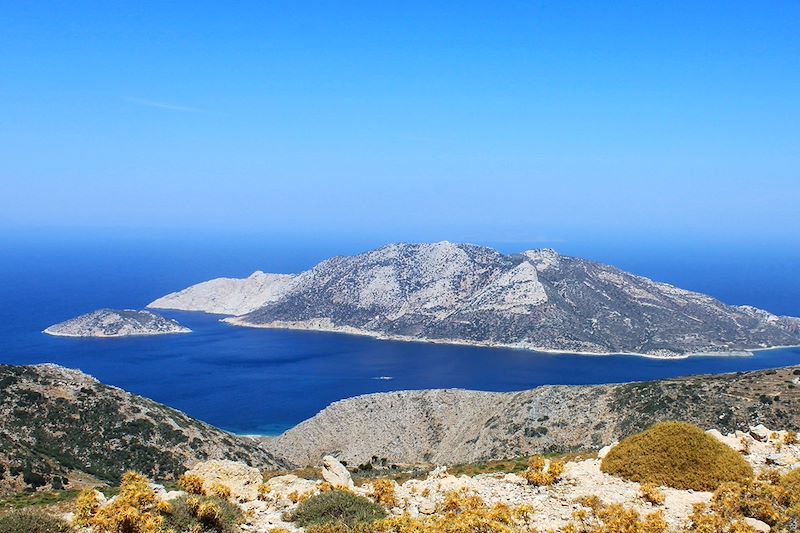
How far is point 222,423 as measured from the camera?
3607 inches

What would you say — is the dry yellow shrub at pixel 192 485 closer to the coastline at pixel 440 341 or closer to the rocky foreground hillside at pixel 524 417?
the rocky foreground hillside at pixel 524 417

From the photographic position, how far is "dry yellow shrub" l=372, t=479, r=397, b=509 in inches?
535

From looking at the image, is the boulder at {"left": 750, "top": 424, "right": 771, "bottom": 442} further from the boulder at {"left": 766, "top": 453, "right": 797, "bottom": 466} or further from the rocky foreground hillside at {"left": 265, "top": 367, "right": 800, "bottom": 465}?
the rocky foreground hillside at {"left": 265, "top": 367, "right": 800, "bottom": 465}

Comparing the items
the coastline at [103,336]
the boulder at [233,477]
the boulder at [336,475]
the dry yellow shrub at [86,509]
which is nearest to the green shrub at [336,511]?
the boulder at [336,475]

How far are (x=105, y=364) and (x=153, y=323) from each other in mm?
42319

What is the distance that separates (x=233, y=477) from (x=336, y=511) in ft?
11.9

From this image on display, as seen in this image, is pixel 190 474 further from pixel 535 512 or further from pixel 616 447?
pixel 616 447

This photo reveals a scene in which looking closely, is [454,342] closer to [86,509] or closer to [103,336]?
[103,336]

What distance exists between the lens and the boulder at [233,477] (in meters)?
14.3

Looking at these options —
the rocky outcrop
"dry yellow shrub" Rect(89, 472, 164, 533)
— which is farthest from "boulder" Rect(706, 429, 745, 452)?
"dry yellow shrub" Rect(89, 472, 164, 533)

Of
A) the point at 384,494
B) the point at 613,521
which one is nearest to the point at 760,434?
the point at 613,521

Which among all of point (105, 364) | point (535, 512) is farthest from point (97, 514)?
point (105, 364)

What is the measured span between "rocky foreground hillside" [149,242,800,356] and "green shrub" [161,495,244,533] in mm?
148765

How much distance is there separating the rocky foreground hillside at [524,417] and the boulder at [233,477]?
114ft
